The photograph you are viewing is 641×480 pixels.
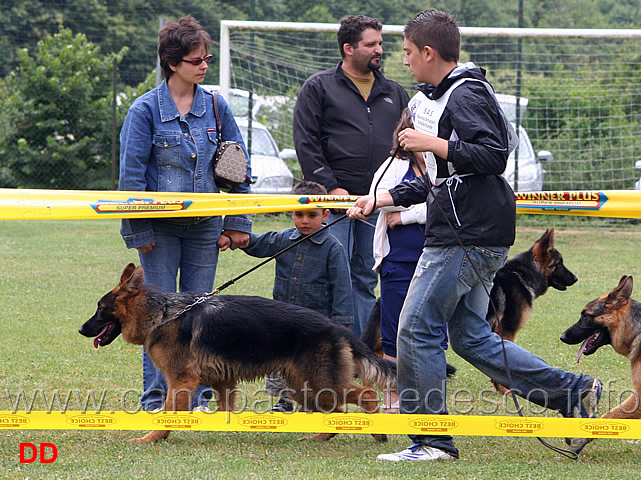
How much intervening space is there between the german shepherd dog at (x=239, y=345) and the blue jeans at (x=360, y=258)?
3.70 feet

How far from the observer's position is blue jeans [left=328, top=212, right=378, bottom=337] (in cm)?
543

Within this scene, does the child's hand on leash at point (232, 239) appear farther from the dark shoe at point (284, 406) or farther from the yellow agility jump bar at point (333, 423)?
the yellow agility jump bar at point (333, 423)

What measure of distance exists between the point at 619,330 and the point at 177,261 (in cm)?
266

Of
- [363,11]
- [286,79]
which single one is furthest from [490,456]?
[363,11]

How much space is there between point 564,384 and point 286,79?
11560 millimetres

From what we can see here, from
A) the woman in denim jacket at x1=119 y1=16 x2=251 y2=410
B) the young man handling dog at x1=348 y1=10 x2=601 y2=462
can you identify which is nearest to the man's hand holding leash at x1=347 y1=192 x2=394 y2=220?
the young man handling dog at x1=348 y1=10 x2=601 y2=462

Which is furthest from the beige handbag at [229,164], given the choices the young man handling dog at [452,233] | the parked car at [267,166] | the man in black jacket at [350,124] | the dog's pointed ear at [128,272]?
the parked car at [267,166]

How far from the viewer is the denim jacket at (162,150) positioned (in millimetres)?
4625

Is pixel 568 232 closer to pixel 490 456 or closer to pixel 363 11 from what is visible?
pixel 490 456

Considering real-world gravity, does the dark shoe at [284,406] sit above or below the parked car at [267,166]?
below

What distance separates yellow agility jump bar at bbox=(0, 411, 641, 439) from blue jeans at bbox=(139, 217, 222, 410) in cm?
74

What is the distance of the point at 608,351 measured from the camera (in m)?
6.72

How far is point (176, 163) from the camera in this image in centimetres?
470

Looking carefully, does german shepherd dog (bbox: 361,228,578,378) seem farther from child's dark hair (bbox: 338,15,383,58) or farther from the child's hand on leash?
child's dark hair (bbox: 338,15,383,58)
